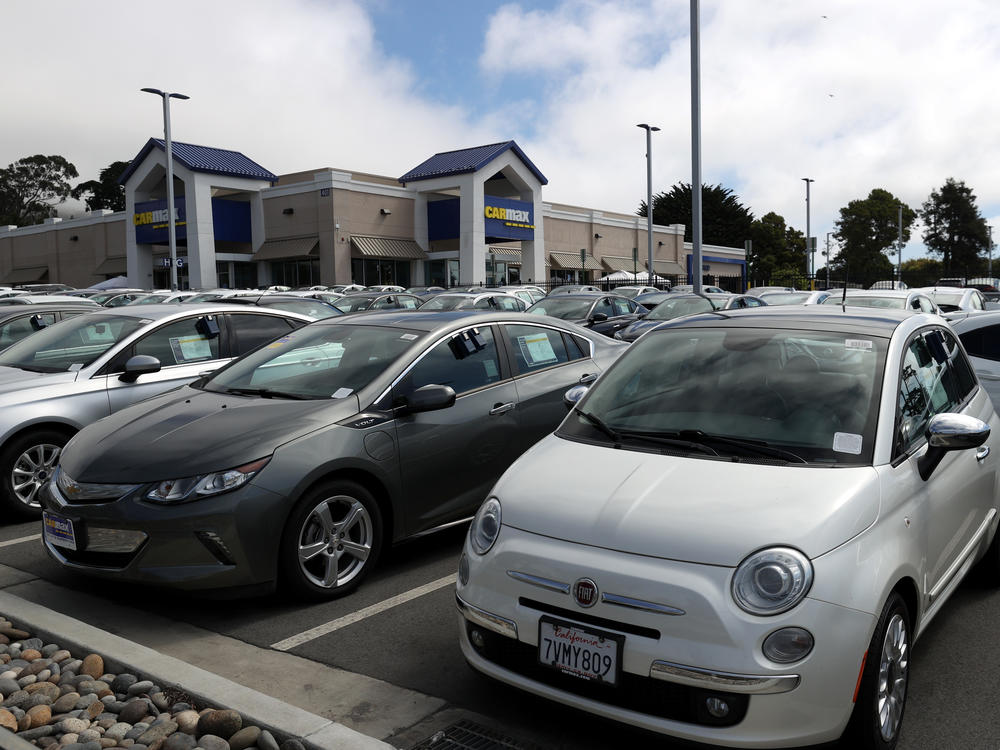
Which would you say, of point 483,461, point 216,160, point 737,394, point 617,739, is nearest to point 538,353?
point 483,461

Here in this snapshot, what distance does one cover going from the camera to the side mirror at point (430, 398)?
504cm

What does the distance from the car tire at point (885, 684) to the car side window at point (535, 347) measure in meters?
3.29

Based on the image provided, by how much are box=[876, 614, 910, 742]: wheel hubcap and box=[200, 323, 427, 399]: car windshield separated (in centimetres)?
315

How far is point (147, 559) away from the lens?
175 inches

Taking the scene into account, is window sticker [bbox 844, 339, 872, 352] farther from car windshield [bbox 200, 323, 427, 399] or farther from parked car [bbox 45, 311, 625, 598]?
car windshield [bbox 200, 323, 427, 399]

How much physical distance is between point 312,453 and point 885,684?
9.53ft

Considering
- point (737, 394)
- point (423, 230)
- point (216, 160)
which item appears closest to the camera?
point (737, 394)

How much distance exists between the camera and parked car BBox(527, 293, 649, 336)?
18250 millimetres

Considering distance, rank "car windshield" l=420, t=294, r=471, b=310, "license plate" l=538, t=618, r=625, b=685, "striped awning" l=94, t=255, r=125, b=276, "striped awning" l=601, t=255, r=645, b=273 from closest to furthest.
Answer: "license plate" l=538, t=618, r=625, b=685
"car windshield" l=420, t=294, r=471, b=310
"striped awning" l=94, t=255, r=125, b=276
"striped awning" l=601, t=255, r=645, b=273

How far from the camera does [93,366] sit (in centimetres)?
703

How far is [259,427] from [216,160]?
4382 cm

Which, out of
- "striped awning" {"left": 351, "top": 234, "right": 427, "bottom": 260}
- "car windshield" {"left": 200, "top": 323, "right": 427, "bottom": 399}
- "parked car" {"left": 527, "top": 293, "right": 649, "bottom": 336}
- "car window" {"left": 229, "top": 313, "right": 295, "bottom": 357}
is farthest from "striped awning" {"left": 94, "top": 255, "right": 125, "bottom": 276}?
"car windshield" {"left": 200, "top": 323, "right": 427, "bottom": 399}

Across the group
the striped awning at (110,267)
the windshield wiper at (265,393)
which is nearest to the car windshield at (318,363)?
the windshield wiper at (265,393)

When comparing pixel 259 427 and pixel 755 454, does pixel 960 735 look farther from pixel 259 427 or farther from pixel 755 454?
pixel 259 427
